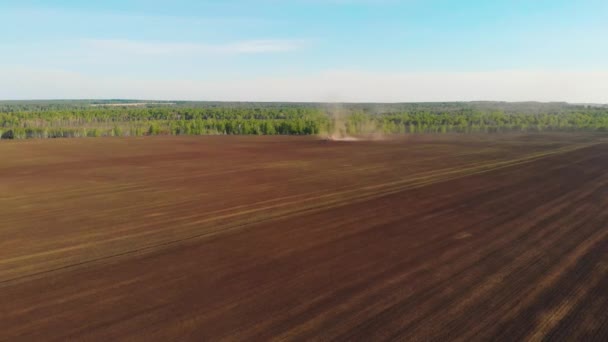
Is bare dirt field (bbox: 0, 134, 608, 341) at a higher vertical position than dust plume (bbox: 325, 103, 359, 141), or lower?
lower

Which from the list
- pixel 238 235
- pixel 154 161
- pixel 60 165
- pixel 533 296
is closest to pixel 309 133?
pixel 154 161

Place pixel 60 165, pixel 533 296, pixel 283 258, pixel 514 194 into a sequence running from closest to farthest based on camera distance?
pixel 533 296
pixel 283 258
pixel 514 194
pixel 60 165

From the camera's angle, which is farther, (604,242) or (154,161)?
(154,161)

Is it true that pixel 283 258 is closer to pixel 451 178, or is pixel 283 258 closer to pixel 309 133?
pixel 451 178

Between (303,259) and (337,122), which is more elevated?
(337,122)

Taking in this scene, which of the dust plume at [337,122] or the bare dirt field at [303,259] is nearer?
the bare dirt field at [303,259]

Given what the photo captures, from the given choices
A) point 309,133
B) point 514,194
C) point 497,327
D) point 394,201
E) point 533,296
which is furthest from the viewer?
point 309,133

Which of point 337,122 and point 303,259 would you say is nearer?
point 303,259

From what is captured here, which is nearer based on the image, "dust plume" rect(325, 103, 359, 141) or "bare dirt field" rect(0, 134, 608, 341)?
"bare dirt field" rect(0, 134, 608, 341)
